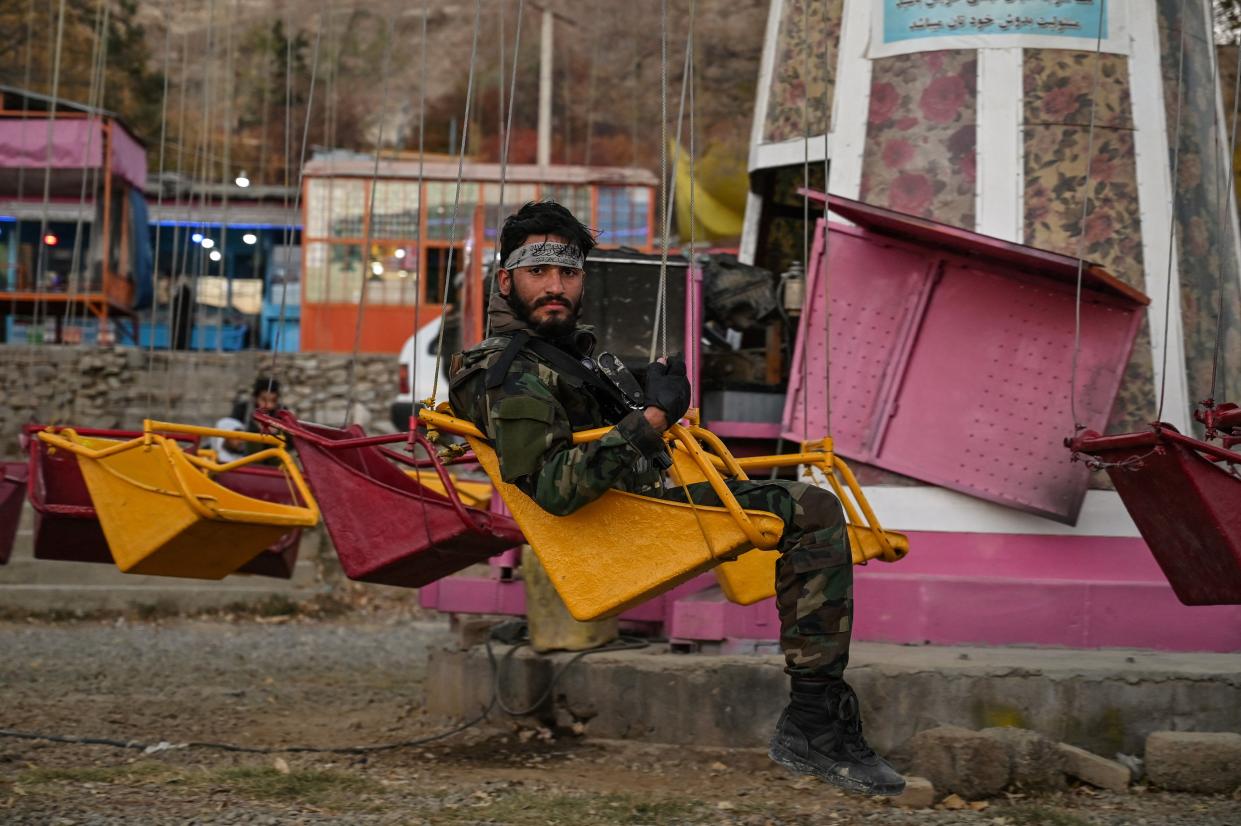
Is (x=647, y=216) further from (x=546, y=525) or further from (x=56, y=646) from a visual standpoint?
(x=546, y=525)

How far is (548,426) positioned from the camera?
15.8 feet

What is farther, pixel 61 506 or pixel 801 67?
pixel 801 67

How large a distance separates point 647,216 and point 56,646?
51.1 feet

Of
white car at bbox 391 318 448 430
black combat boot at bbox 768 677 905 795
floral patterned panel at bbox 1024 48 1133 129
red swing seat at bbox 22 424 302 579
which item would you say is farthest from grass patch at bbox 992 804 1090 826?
white car at bbox 391 318 448 430

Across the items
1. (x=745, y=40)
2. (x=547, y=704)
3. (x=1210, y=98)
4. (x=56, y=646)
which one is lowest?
(x=56, y=646)

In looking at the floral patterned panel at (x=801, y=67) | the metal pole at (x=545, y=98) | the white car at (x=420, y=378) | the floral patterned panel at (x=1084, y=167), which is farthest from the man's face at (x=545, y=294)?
the metal pole at (x=545, y=98)

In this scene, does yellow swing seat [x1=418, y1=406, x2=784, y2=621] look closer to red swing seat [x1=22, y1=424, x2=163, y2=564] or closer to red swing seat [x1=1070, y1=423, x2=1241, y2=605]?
red swing seat [x1=1070, y1=423, x2=1241, y2=605]

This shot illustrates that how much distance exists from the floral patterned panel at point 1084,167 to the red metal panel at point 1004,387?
20.0 inches

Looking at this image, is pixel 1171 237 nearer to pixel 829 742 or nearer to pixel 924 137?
pixel 924 137

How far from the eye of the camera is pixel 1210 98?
964 cm

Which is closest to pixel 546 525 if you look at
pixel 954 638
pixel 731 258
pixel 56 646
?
pixel 954 638

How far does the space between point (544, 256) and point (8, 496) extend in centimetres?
523

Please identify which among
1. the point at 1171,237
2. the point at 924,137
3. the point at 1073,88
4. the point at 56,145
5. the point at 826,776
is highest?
the point at 56,145

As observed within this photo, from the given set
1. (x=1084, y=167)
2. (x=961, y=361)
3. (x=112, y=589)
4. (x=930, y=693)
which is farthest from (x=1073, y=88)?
(x=112, y=589)
